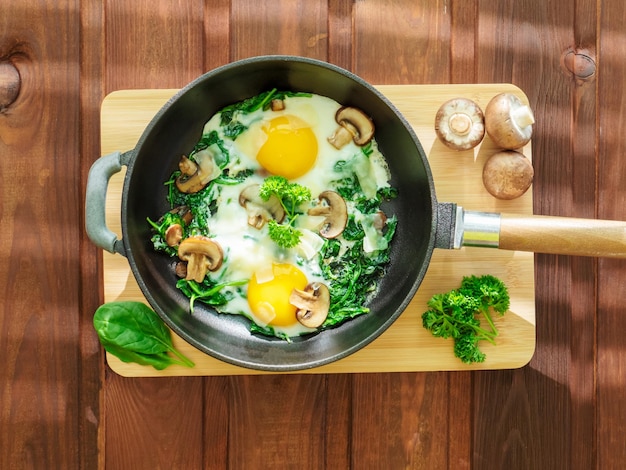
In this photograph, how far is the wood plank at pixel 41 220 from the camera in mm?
2234

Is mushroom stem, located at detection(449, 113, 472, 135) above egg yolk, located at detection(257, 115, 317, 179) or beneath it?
above

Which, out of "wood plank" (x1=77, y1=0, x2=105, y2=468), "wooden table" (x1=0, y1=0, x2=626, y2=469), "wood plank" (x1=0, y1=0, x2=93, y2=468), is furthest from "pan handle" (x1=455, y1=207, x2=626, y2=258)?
"wood plank" (x1=0, y1=0, x2=93, y2=468)

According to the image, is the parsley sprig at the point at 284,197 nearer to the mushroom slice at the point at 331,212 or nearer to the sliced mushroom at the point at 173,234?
the mushroom slice at the point at 331,212

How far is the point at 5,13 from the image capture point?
2.23 metres

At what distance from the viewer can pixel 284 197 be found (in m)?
2.01

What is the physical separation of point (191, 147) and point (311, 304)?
69 centimetres

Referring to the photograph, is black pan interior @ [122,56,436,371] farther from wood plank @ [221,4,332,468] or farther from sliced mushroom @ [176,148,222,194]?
wood plank @ [221,4,332,468]

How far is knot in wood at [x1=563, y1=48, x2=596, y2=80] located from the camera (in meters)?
2.25

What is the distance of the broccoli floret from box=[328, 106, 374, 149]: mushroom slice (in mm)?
589

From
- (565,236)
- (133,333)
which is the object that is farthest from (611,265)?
(133,333)

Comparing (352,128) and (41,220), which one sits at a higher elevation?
(352,128)

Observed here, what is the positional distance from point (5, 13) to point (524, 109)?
189cm

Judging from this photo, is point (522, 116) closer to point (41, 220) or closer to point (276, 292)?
point (276, 292)

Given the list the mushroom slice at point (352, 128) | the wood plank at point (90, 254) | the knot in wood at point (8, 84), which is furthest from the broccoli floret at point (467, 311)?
the knot in wood at point (8, 84)
